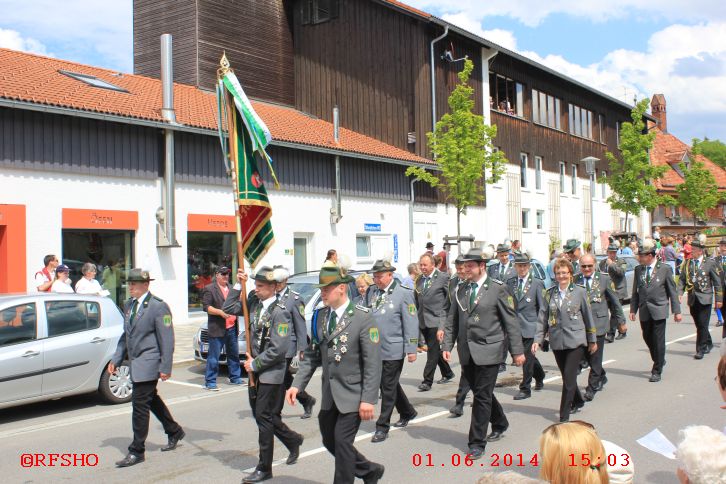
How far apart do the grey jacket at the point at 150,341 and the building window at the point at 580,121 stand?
3501 centimetres

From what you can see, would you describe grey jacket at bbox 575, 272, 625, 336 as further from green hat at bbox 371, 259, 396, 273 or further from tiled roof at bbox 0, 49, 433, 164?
tiled roof at bbox 0, 49, 433, 164

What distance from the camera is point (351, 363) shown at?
16.6 ft

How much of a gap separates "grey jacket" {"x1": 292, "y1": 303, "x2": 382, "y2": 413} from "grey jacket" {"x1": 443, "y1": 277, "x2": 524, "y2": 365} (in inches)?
75.1

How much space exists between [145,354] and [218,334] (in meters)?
A: 4.09

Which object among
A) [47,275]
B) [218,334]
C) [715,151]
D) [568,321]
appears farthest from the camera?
[715,151]

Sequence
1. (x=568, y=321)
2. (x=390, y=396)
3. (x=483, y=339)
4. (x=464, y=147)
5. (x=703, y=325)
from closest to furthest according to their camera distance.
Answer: (x=483, y=339) < (x=390, y=396) < (x=568, y=321) < (x=703, y=325) < (x=464, y=147)

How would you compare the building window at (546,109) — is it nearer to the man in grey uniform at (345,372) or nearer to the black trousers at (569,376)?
the black trousers at (569,376)

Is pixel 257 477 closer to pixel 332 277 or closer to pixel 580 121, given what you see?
pixel 332 277

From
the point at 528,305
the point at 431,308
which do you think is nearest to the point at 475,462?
the point at 431,308

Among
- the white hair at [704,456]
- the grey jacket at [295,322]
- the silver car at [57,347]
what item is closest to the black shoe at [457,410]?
the grey jacket at [295,322]

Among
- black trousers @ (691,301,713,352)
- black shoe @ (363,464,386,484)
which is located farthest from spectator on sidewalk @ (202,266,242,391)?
black trousers @ (691,301,713,352)

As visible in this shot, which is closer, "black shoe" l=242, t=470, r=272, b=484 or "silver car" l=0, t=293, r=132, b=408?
"black shoe" l=242, t=470, r=272, b=484

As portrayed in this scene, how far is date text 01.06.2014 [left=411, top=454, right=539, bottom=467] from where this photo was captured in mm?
6219

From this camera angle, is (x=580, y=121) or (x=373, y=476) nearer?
(x=373, y=476)
